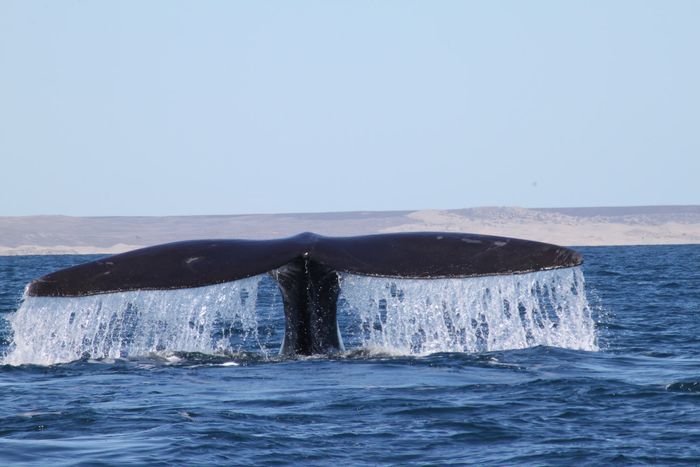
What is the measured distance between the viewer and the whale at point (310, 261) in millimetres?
8664

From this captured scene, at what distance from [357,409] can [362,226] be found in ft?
452

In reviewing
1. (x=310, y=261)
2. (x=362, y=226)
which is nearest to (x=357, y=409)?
(x=310, y=261)

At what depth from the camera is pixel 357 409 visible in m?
8.34

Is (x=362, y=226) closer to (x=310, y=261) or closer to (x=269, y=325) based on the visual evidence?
(x=269, y=325)

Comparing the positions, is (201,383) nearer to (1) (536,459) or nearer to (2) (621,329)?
(1) (536,459)

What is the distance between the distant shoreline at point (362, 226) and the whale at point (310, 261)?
116128 millimetres

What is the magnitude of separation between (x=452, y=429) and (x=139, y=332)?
36.6 feet

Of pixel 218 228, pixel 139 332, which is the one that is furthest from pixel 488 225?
pixel 139 332

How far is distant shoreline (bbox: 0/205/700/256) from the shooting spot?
131 m

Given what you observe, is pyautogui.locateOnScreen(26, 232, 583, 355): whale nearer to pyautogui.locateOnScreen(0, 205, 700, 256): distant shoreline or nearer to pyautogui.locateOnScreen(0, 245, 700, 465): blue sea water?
pyautogui.locateOnScreen(0, 245, 700, 465): blue sea water

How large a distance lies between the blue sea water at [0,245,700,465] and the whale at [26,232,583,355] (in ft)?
2.72

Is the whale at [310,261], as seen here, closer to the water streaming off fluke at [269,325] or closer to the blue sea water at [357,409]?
the water streaming off fluke at [269,325]

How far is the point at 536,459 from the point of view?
6.93 m

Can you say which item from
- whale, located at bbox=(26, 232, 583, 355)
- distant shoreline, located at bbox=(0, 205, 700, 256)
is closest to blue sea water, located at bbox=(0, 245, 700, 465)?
whale, located at bbox=(26, 232, 583, 355)
